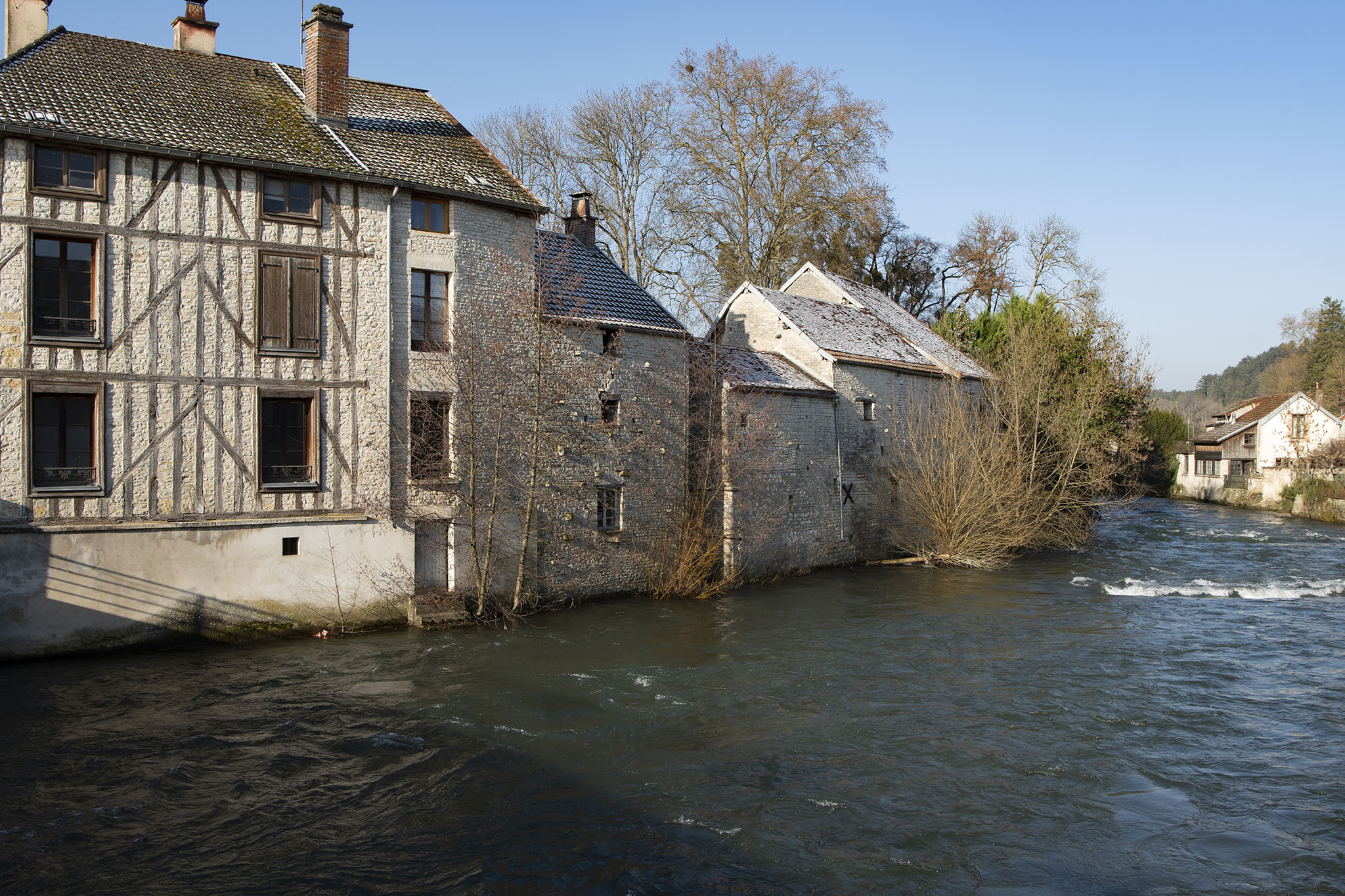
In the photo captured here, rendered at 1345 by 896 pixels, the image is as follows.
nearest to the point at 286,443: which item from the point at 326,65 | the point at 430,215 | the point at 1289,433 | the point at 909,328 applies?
the point at 430,215

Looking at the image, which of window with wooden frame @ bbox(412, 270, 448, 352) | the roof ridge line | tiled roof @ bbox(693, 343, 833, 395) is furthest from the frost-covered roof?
the roof ridge line

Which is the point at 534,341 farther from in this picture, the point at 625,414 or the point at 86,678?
the point at 86,678

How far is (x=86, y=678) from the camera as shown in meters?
12.2

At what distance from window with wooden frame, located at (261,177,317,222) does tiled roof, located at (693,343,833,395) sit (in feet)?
29.2

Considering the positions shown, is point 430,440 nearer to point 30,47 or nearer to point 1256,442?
point 30,47

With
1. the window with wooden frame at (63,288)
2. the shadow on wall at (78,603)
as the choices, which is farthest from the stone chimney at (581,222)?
the shadow on wall at (78,603)

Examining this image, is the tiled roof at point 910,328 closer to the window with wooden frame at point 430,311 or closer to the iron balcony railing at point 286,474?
the window with wooden frame at point 430,311

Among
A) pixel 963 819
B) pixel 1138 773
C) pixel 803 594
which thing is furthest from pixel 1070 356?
pixel 963 819

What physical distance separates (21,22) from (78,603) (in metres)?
9.56

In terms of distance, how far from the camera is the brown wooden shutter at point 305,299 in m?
14.8

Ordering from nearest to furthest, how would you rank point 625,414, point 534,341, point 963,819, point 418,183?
point 963,819 → point 418,183 → point 534,341 → point 625,414

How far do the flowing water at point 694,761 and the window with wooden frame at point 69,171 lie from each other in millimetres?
6629

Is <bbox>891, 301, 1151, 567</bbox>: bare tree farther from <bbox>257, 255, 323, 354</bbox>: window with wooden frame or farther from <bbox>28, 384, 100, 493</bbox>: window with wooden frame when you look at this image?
<bbox>28, 384, 100, 493</bbox>: window with wooden frame

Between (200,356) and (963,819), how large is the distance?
1225 centimetres
